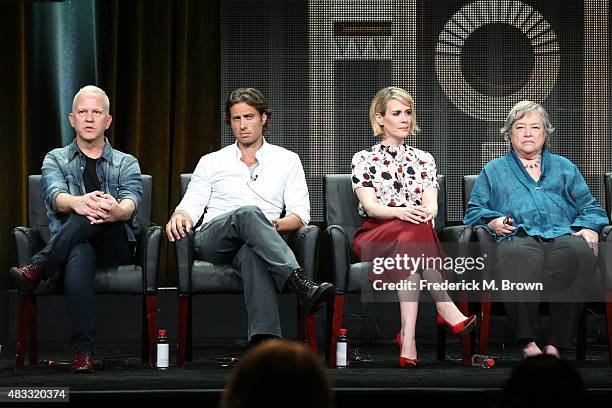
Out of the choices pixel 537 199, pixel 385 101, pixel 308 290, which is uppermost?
pixel 385 101

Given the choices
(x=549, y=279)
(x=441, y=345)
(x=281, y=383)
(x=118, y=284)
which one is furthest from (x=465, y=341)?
(x=281, y=383)

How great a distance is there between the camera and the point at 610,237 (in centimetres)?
437

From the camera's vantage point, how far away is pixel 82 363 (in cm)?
390

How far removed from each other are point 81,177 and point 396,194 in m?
1.37

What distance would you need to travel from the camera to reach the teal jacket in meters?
4.45

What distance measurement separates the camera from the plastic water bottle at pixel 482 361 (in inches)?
161

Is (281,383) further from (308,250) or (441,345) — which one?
(441,345)

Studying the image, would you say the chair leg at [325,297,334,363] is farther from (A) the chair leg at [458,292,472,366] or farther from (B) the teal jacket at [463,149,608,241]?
(B) the teal jacket at [463,149,608,241]

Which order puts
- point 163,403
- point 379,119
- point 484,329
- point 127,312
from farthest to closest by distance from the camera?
point 127,312 → point 379,119 → point 484,329 → point 163,403

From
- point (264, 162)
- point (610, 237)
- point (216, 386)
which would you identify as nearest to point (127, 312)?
point (264, 162)

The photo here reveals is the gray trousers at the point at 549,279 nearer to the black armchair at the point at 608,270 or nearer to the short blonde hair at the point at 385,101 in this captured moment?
the black armchair at the point at 608,270

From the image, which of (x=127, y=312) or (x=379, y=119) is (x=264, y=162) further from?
(x=127, y=312)

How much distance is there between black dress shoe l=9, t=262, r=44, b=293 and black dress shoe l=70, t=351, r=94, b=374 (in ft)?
1.15

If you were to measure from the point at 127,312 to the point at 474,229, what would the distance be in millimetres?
1951
